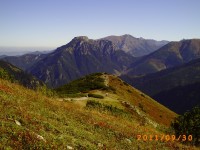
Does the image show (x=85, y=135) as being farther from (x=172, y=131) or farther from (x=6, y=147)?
(x=172, y=131)

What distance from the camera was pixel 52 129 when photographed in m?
19.7

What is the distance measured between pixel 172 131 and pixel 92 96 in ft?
104

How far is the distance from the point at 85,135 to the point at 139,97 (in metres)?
81.3

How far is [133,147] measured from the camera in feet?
71.8

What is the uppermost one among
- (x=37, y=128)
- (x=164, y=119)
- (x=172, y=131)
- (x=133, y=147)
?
(x=37, y=128)

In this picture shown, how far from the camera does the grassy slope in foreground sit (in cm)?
1623

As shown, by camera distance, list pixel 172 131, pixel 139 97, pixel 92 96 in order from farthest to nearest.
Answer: pixel 139 97 < pixel 92 96 < pixel 172 131

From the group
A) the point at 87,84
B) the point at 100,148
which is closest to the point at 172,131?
the point at 100,148

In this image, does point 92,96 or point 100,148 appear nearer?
point 100,148

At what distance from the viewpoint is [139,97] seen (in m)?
101

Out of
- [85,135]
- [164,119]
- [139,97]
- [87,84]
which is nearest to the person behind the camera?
[85,135]

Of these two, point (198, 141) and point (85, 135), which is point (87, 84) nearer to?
point (198, 141)

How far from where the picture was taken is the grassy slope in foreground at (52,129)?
16234mm

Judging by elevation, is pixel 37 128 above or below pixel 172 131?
above
